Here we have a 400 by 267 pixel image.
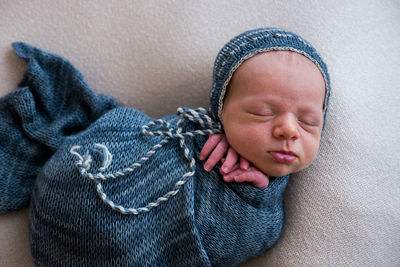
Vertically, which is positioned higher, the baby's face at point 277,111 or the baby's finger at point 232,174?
the baby's face at point 277,111

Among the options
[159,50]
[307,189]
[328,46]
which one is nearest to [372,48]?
[328,46]

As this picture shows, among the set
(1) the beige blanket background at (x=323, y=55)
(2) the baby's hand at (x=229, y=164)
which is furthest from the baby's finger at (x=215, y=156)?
(1) the beige blanket background at (x=323, y=55)

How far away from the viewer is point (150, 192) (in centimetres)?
84

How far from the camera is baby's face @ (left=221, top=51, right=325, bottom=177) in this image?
2.48 ft

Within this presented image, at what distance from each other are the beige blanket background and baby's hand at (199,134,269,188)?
189 millimetres

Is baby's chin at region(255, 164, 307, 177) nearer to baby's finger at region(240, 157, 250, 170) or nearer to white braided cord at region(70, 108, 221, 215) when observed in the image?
baby's finger at region(240, 157, 250, 170)

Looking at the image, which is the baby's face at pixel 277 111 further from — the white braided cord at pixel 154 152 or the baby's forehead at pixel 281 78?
the white braided cord at pixel 154 152

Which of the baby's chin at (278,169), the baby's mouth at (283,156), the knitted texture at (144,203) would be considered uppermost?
the baby's mouth at (283,156)

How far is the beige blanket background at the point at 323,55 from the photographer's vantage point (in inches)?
33.8

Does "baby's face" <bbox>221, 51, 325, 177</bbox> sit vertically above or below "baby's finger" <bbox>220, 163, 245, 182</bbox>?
above

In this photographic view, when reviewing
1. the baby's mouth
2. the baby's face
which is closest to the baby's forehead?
the baby's face

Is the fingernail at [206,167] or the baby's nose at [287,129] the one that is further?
the fingernail at [206,167]

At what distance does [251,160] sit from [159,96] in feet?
1.40

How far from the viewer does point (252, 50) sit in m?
0.79
